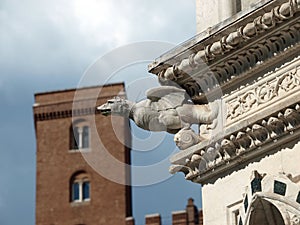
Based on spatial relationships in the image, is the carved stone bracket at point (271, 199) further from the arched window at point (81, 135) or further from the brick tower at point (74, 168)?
the arched window at point (81, 135)

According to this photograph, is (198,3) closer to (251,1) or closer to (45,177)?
(251,1)

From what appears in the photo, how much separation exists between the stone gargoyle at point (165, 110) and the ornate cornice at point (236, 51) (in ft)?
0.48

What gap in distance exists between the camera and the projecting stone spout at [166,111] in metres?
16.1

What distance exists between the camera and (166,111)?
1620cm

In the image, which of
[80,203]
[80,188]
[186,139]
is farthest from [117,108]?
[80,188]

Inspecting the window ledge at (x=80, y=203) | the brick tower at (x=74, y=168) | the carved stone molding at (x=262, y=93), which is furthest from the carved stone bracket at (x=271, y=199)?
the window ledge at (x=80, y=203)

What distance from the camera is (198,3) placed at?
56.2 ft

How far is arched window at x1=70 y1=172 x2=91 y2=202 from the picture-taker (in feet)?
320

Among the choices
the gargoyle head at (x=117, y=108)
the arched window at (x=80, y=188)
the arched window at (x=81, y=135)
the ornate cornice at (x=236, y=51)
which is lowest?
the gargoyle head at (x=117, y=108)

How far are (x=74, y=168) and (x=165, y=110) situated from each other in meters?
82.6

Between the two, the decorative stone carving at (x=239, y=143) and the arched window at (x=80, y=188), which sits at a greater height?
the arched window at (x=80, y=188)

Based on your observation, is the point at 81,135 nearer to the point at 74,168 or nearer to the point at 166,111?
the point at 74,168

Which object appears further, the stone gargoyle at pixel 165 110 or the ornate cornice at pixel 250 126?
the stone gargoyle at pixel 165 110

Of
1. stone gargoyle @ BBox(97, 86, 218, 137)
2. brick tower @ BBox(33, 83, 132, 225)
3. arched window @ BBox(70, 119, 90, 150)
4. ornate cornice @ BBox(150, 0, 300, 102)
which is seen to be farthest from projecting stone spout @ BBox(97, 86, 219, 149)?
arched window @ BBox(70, 119, 90, 150)
